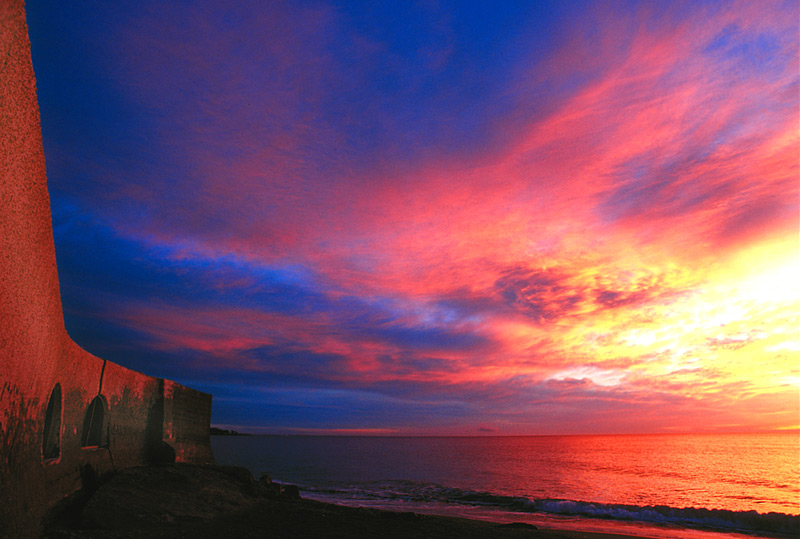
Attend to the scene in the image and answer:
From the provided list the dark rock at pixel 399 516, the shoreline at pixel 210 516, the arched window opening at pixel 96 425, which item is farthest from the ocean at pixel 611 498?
the arched window opening at pixel 96 425

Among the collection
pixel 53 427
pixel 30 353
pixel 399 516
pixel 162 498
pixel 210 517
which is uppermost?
pixel 30 353

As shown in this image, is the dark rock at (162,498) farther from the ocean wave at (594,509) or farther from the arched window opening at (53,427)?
the ocean wave at (594,509)

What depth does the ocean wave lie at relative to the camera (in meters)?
19.4

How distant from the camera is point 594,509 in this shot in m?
23.0

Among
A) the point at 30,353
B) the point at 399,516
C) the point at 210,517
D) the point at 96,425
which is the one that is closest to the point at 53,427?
the point at 30,353

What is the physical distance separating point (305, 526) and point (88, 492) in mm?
5236

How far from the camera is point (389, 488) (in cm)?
3250

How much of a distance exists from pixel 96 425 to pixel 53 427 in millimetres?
3143

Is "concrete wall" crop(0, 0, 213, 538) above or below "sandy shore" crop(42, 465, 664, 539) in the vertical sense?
above

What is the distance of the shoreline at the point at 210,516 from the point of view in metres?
9.06

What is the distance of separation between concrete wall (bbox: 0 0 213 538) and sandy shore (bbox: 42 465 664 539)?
0.67 metres

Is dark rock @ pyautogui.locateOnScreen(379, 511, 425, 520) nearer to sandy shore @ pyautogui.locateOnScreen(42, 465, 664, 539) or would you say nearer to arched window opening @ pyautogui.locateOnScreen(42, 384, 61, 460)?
sandy shore @ pyautogui.locateOnScreen(42, 465, 664, 539)

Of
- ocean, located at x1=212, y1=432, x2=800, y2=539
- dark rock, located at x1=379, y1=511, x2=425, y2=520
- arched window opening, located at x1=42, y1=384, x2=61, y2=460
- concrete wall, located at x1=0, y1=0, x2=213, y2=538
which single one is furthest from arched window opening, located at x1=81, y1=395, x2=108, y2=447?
ocean, located at x1=212, y1=432, x2=800, y2=539

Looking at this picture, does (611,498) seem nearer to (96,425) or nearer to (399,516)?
(399,516)
